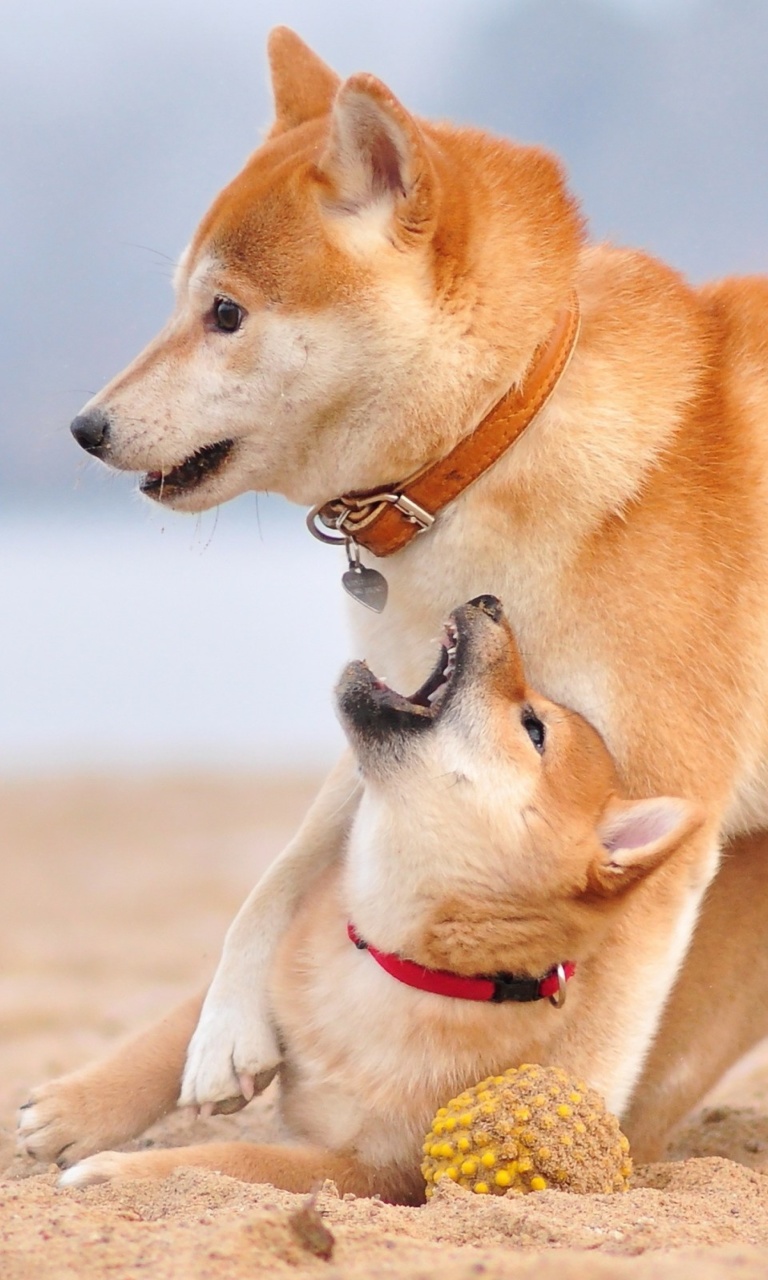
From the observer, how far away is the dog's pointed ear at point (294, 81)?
3.95 meters

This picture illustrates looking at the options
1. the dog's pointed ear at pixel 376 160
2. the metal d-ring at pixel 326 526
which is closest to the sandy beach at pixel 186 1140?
the metal d-ring at pixel 326 526

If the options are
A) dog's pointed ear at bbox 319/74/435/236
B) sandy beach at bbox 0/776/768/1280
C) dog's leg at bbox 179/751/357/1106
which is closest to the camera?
sandy beach at bbox 0/776/768/1280

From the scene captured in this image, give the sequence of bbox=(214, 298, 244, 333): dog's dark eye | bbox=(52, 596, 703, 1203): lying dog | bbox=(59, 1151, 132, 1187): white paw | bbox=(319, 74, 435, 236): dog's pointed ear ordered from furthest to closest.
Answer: bbox=(214, 298, 244, 333): dog's dark eye < bbox=(319, 74, 435, 236): dog's pointed ear < bbox=(52, 596, 703, 1203): lying dog < bbox=(59, 1151, 132, 1187): white paw

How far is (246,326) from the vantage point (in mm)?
3381

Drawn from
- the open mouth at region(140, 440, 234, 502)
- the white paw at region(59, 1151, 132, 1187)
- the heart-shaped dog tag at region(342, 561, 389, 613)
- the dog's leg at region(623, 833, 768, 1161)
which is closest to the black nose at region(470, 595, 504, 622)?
the heart-shaped dog tag at region(342, 561, 389, 613)

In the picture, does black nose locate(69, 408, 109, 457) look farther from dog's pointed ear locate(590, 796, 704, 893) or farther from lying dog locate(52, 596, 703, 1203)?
dog's pointed ear locate(590, 796, 704, 893)

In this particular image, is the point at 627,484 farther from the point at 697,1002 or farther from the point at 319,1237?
the point at 319,1237

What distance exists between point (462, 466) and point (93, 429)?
0.83 meters

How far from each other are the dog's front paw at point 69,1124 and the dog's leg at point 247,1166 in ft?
1.48

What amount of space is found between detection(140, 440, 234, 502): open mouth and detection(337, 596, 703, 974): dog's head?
2.03ft

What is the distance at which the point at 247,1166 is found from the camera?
118 inches

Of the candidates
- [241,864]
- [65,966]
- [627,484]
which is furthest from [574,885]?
[241,864]

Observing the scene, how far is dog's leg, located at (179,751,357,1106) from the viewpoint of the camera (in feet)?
11.5

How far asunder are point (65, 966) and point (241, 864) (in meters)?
1.82
